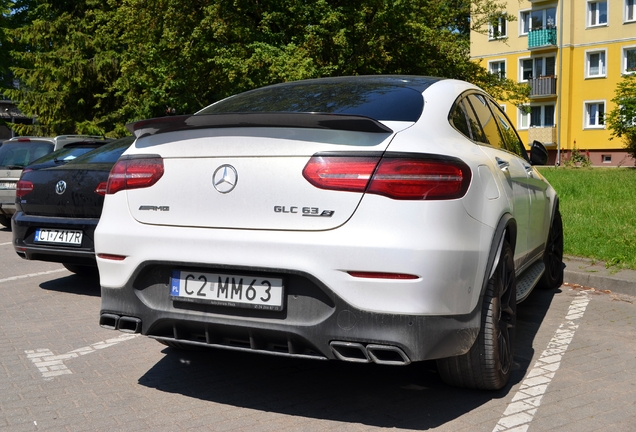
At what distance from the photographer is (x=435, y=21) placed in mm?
22000

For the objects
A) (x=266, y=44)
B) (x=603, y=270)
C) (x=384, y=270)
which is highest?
(x=266, y=44)

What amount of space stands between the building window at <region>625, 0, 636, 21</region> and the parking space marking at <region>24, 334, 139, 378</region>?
42334 millimetres

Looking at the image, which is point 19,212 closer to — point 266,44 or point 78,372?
point 78,372

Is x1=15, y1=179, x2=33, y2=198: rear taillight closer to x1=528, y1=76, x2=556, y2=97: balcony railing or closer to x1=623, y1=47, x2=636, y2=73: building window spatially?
x1=623, y1=47, x2=636, y2=73: building window

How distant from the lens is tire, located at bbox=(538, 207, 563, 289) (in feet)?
22.1

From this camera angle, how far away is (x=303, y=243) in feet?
11.0

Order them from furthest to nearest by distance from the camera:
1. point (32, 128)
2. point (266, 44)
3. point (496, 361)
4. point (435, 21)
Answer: point (32, 128) → point (435, 21) → point (266, 44) → point (496, 361)

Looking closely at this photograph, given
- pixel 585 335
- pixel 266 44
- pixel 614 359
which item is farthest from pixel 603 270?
pixel 266 44

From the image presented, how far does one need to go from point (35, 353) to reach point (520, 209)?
322cm

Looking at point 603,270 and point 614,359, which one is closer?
point 614,359

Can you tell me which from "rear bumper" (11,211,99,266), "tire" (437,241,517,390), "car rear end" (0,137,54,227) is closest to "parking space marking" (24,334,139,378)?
"rear bumper" (11,211,99,266)

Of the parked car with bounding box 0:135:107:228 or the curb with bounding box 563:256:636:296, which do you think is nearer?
the curb with bounding box 563:256:636:296

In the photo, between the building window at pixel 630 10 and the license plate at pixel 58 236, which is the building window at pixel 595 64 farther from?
the license plate at pixel 58 236

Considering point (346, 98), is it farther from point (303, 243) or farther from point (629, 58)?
point (629, 58)
